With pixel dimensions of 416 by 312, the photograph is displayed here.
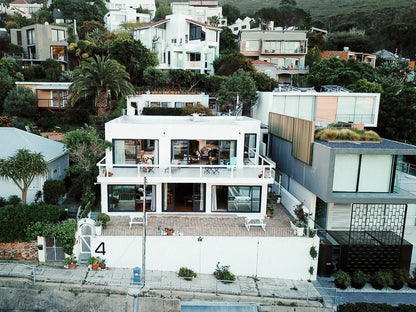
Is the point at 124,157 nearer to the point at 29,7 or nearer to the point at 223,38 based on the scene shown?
the point at 223,38

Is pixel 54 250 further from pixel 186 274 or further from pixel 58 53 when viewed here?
pixel 58 53

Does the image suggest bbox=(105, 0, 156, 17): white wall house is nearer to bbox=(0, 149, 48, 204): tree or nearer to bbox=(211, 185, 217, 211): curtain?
bbox=(0, 149, 48, 204): tree

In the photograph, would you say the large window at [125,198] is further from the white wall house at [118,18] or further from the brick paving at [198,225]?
the white wall house at [118,18]

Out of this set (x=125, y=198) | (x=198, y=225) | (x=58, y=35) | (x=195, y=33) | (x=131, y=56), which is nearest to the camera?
(x=198, y=225)

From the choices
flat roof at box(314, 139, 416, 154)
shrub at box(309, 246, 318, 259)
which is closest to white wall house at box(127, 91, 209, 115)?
flat roof at box(314, 139, 416, 154)

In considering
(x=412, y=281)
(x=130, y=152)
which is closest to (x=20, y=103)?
(x=130, y=152)
